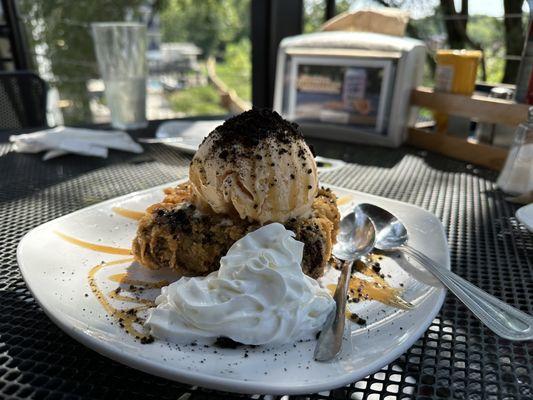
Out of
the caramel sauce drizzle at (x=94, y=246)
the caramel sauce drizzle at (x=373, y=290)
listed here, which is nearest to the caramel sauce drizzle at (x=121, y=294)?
the caramel sauce drizzle at (x=94, y=246)

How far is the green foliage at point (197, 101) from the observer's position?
5715 mm

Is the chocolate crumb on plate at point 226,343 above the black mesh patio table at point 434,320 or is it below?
above

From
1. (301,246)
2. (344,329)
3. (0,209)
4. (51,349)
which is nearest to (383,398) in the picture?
(344,329)

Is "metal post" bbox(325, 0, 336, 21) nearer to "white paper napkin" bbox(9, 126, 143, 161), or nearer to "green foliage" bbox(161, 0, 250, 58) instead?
"white paper napkin" bbox(9, 126, 143, 161)

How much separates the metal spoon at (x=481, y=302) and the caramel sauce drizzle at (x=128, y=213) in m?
0.52

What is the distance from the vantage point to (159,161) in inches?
57.5

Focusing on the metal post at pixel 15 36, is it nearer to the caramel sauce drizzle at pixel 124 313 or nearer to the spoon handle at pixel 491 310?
the caramel sauce drizzle at pixel 124 313

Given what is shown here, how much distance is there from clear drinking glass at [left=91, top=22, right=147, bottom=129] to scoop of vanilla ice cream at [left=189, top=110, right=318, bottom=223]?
1.08 meters

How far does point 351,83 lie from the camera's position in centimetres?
161

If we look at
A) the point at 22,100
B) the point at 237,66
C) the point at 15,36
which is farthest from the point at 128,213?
the point at 237,66

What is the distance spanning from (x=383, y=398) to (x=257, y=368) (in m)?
0.16

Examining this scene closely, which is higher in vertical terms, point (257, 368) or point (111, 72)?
point (111, 72)

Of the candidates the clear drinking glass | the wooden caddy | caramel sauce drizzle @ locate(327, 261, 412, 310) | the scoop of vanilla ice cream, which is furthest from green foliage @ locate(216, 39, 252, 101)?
caramel sauce drizzle @ locate(327, 261, 412, 310)

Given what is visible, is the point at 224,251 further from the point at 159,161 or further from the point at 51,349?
the point at 159,161
